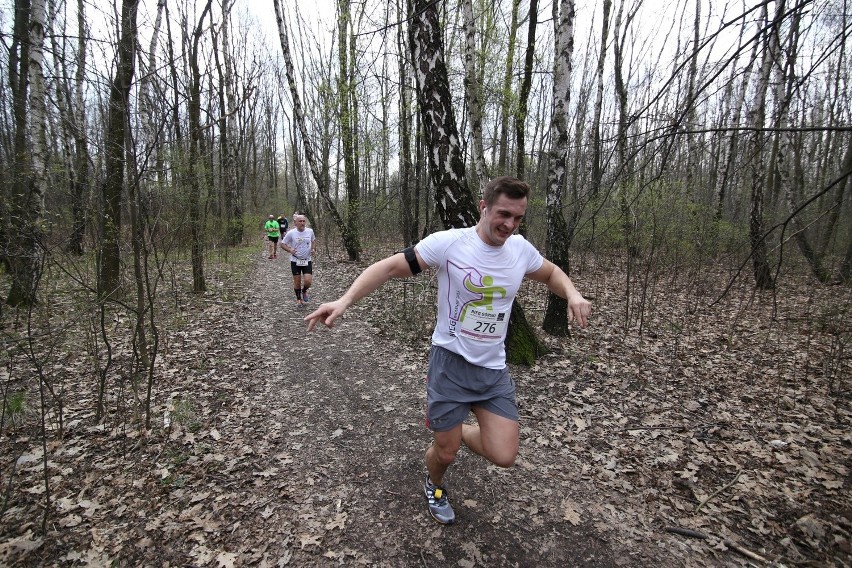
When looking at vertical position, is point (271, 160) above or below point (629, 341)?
above

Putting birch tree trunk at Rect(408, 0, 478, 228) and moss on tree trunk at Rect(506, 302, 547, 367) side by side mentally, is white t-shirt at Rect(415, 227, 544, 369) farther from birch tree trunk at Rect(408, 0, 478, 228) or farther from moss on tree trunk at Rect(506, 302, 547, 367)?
moss on tree trunk at Rect(506, 302, 547, 367)

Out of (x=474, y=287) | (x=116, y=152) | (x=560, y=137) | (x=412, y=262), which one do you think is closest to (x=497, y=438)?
(x=474, y=287)

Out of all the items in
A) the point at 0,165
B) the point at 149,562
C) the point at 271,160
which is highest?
the point at 271,160

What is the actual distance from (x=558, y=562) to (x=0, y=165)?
9328 mm

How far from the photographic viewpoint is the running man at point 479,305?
2330 mm

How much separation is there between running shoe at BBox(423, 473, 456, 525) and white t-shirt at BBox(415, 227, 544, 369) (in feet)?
3.51

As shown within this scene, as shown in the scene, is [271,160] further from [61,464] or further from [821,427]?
[821,427]

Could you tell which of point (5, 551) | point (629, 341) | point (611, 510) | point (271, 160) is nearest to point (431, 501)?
point (611, 510)

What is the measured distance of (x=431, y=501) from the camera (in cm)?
282

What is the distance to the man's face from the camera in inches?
88.6

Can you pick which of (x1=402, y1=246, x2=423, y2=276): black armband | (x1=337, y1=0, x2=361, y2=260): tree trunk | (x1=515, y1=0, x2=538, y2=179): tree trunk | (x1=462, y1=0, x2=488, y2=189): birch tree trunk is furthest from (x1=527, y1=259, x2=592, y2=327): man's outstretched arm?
(x1=337, y1=0, x2=361, y2=260): tree trunk

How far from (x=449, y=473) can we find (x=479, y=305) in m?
1.65

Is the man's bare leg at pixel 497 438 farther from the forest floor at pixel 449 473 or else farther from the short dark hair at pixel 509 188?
the short dark hair at pixel 509 188

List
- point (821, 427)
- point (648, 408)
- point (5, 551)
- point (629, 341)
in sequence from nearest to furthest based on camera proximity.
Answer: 1. point (5, 551)
2. point (821, 427)
3. point (648, 408)
4. point (629, 341)
